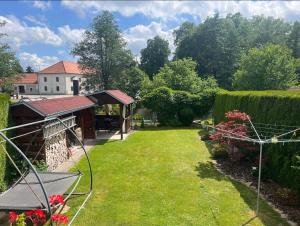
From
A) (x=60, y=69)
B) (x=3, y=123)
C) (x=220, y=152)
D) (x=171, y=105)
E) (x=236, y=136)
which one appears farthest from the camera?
(x=60, y=69)

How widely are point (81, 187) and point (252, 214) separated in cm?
552

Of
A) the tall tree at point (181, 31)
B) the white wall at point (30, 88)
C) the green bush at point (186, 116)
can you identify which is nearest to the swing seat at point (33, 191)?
the green bush at point (186, 116)

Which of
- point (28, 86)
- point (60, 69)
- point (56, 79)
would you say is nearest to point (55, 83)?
point (56, 79)

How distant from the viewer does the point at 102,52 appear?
38.1m

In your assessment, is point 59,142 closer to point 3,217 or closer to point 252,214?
point 3,217

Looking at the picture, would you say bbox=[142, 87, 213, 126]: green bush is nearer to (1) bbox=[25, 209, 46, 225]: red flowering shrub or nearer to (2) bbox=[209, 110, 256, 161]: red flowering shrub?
(2) bbox=[209, 110, 256, 161]: red flowering shrub

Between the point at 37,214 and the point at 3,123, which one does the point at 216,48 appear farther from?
the point at 37,214

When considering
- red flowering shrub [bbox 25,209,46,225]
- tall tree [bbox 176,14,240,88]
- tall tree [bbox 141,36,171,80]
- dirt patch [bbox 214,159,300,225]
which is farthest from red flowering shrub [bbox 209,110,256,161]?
tall tree [bbox 141,36,171,80]

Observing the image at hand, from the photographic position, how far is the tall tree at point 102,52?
1491 inches

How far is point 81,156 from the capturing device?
513 inches

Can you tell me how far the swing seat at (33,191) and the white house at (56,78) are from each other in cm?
5336

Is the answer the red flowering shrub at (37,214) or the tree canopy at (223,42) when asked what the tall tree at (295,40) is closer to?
the tree canopy at (223,42)

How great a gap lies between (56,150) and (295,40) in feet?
155

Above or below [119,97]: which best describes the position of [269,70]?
above
